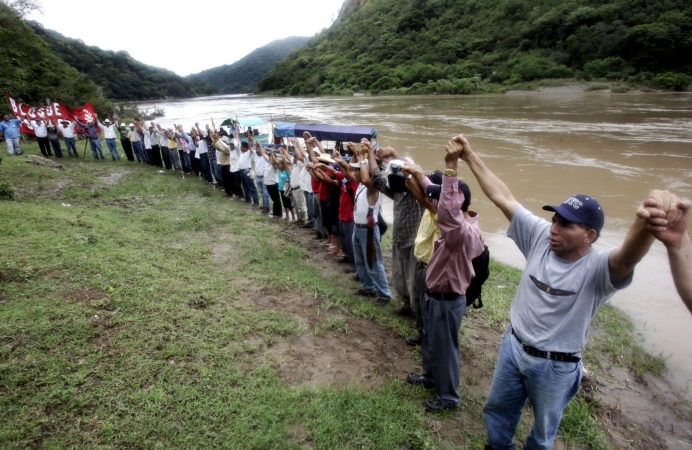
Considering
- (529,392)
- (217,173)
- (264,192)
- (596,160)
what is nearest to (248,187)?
(264,192)

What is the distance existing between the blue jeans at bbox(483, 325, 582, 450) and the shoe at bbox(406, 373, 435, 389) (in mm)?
658

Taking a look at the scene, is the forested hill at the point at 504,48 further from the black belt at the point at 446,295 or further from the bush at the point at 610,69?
the black belt at the point at 446,295

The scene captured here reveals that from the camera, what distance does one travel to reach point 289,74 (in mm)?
89000

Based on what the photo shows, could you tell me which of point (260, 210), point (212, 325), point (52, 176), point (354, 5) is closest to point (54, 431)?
point (212, 325)

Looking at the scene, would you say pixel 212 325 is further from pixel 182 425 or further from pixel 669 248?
pixel 669 248

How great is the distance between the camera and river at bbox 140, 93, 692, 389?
4734mm

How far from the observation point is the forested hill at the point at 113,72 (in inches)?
2157

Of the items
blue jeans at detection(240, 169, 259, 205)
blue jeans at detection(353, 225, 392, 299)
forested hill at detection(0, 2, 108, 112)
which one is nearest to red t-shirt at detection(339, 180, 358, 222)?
blue jeans at detection(353, 225, 392, 299)

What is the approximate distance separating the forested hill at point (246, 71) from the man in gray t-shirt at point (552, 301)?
475 feet

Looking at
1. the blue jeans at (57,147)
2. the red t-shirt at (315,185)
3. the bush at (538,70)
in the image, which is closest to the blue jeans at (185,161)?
the blue jeans at (57,147)

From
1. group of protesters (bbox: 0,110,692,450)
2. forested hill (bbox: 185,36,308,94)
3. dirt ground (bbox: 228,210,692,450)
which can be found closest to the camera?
group of protesters (bbox: 0,110,692,450)

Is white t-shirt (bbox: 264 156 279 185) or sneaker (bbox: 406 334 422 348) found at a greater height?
white t-shirt (bbox: 264 156 279 185)

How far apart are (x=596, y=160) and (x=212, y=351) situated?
1371 centimetres

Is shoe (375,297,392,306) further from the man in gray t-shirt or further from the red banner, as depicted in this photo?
the red banner
